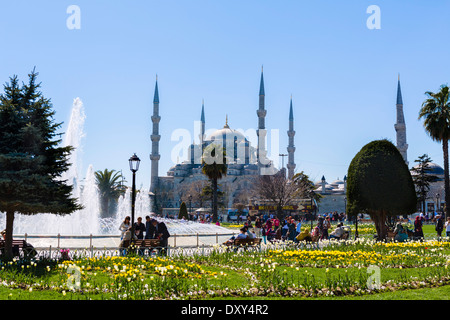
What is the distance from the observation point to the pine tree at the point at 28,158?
1059 centimetres

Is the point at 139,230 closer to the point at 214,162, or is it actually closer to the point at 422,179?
the point at 214,162

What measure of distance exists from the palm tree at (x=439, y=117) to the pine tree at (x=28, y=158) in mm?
23012

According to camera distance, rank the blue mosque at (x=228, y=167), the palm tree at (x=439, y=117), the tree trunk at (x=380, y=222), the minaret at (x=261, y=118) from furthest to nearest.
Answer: the blue mosque at (x=228, y=167), the minaret at (x=261, y=118), the palm tree at (x=439, y=117), the tree trunk at (x=380, y=222)

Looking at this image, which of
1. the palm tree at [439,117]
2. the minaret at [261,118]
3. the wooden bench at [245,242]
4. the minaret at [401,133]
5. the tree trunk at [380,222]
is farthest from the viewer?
the minaret at [261,118]

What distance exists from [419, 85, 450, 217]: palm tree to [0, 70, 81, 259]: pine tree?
23012 millimetres

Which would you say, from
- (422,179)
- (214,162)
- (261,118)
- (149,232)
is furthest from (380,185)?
(261,118)

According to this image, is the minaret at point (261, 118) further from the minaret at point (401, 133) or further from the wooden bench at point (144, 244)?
the wooden bench at point (144, 244)

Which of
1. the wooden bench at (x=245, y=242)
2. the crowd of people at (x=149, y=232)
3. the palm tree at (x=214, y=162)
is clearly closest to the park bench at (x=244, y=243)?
the wooden bench at (x=245, y=242)

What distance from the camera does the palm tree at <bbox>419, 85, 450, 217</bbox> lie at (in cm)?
2770

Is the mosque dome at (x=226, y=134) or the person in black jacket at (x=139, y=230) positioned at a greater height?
the mosque dome at (x=226, y=134)

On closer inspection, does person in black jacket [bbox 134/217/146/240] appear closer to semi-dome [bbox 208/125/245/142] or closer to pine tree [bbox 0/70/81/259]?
pine tree [bbox 0/70/81/259]

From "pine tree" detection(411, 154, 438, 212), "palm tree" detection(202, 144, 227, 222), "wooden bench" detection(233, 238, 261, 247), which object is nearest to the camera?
"wooden bench" detection(233, 238, 261, 247)

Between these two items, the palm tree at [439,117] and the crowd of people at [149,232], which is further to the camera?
the palm tree at [439,117]

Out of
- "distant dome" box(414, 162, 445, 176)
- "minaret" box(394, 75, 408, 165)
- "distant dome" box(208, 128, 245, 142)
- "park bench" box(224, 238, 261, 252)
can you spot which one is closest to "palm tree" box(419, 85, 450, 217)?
"park bench" box(224, 238, 261, 252)
